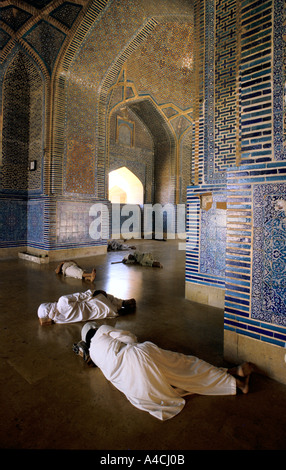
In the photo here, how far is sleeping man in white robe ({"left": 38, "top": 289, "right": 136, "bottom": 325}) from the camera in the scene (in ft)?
9.42

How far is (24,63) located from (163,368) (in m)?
8.23

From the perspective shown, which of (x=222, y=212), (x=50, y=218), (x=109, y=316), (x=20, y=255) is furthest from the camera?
(x=20, y=255)

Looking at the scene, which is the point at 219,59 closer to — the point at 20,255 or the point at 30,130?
the point at 30,130

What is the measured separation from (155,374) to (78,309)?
1564 millimetres

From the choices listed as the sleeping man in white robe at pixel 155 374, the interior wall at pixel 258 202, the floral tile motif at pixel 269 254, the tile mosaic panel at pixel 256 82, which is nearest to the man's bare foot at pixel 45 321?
the sleeping man in white robe at pixel 155 374

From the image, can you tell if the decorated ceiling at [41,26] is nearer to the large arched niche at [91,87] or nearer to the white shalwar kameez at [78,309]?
the large arched niche at [91,87]

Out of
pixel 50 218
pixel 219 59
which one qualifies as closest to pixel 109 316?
pixel 219 59

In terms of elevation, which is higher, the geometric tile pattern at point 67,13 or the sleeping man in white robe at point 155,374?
the geometric tile pattern at point 67,13

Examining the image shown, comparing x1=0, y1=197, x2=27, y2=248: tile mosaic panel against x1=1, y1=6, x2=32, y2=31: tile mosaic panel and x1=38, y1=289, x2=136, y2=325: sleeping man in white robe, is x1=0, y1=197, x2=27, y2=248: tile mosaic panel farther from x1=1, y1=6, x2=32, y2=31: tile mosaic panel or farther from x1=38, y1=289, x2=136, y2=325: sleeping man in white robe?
x1=38, y1=289, x2=136, y2=325: sleeping man in white robe

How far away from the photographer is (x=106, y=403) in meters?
1.64

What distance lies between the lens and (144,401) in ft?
5.16

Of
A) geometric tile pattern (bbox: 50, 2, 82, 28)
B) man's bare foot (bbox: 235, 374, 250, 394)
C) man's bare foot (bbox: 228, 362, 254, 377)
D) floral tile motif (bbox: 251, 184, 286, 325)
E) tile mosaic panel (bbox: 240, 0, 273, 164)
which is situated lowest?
man's bare foot (bbox: 235, 374, 250, 394)

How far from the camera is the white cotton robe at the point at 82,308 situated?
9.47 feet

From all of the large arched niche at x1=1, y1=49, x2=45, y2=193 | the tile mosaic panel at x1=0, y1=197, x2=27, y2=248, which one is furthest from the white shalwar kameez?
the tile mosaic panel at x1=0, y1=197, x2=27, y2=248
